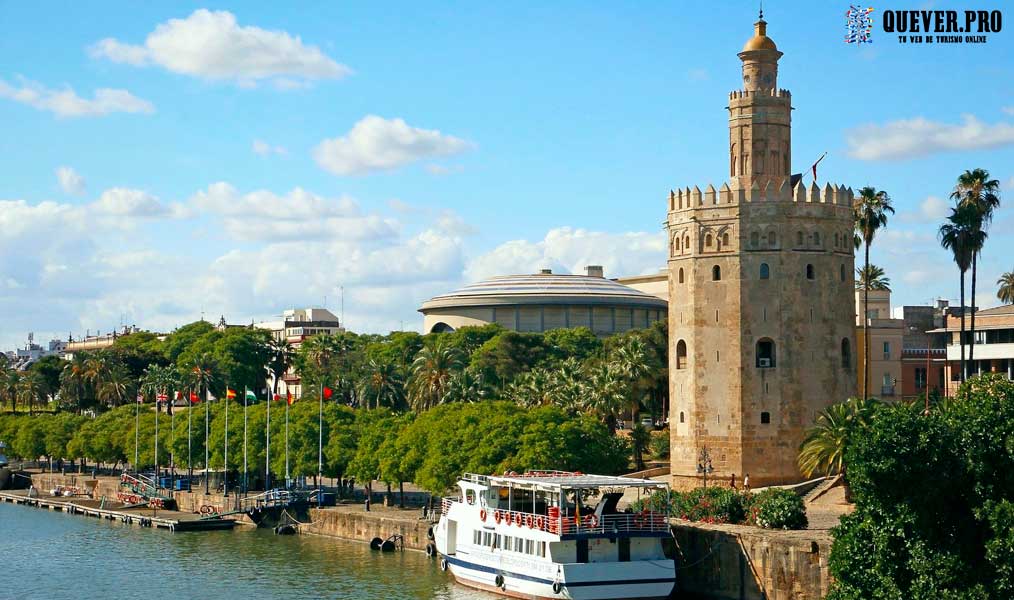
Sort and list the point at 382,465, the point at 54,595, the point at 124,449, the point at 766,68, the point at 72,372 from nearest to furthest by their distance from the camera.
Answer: the point at 54,595 < the point at 766,68 < the point at 382,465 < the point at 124,449 < the point at 72,372

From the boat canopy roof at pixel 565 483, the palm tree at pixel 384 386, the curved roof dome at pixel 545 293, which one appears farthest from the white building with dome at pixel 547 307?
the boat canopy roof at pixel 565 483

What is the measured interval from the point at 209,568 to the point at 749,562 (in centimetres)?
2695

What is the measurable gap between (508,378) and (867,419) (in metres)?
60.0

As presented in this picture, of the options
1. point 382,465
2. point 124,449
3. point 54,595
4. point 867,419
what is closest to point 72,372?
point 124,449

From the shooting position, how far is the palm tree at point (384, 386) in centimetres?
10662

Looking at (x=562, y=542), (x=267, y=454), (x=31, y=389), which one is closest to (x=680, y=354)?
(x=562, y=542)

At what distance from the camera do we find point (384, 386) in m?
108

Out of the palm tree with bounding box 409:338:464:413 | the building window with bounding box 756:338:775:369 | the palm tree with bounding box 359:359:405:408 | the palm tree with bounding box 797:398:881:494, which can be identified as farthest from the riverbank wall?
the palm tree with bounding box 359:359:405:408

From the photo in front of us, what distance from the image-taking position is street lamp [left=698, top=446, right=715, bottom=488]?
68250 millimetres

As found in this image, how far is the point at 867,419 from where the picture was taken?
6047cm

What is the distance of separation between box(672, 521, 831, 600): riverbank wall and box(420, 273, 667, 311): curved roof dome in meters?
101

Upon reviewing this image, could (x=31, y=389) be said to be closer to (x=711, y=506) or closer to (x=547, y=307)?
(x=547, y=307)

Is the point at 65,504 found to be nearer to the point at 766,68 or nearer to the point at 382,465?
the point at 382,465

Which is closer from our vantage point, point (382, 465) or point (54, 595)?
point (54, 595)
